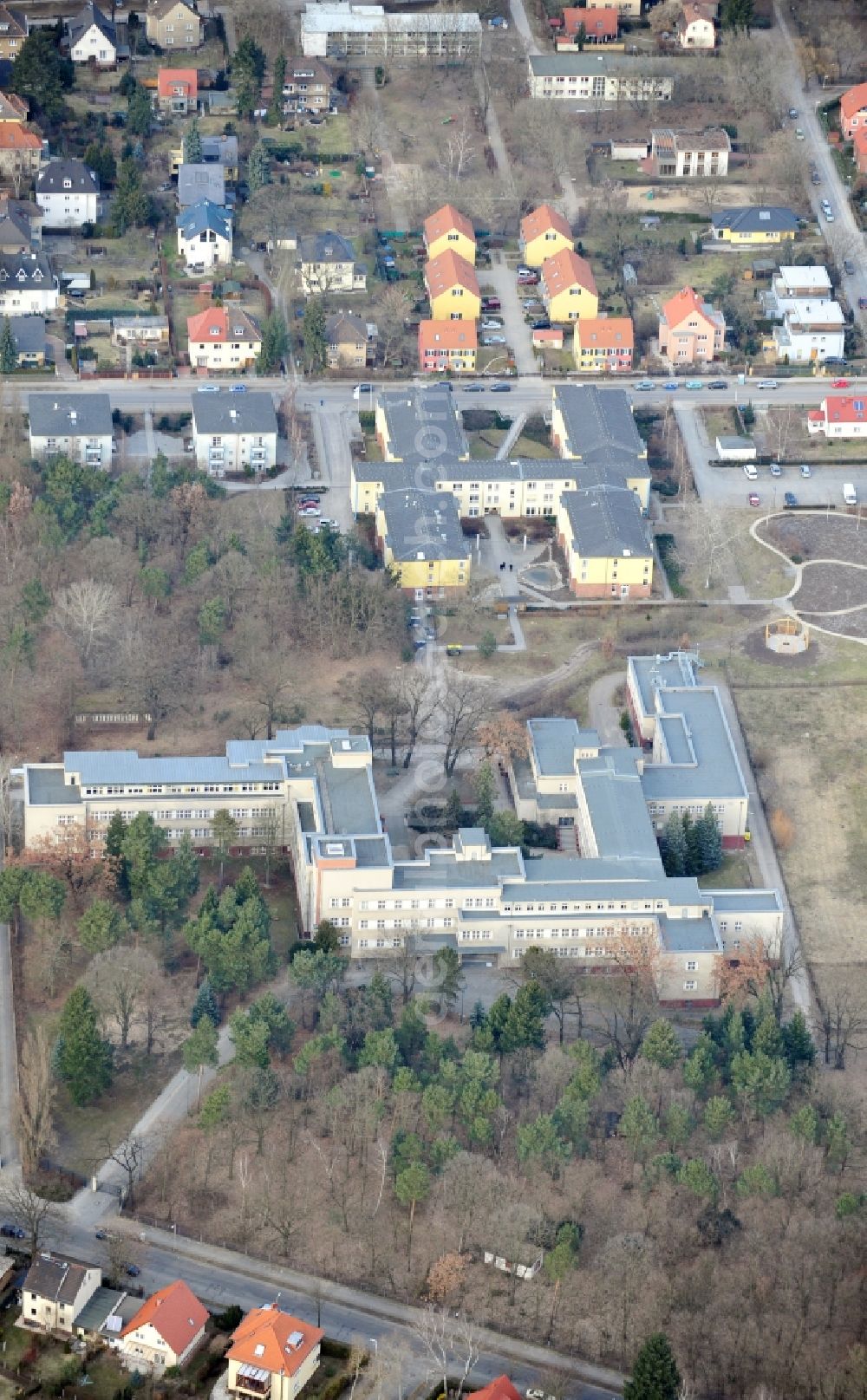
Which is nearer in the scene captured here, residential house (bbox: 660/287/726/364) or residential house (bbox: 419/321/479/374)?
residential house (bbox: 419/321/479/374)

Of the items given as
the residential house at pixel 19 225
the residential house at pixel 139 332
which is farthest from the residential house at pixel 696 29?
the residential house at pixel 139 332

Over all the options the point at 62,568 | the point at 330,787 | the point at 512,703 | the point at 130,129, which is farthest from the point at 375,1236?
the point at 130,129

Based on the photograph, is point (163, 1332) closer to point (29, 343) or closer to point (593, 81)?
point (29, 343)

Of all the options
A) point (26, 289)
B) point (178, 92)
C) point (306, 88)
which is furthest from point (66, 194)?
point (306, 88)

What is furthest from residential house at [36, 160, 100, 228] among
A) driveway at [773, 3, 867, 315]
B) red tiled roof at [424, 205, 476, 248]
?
driveway at [773, 3, 867, 315]

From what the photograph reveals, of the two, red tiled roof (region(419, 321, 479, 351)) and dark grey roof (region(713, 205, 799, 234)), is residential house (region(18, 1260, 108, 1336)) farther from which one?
dark grey roof (region(713, 205, 799, 234))

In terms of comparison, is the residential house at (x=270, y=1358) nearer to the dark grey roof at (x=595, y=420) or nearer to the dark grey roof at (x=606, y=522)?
the dark grey roof at (x=606, y=522)
